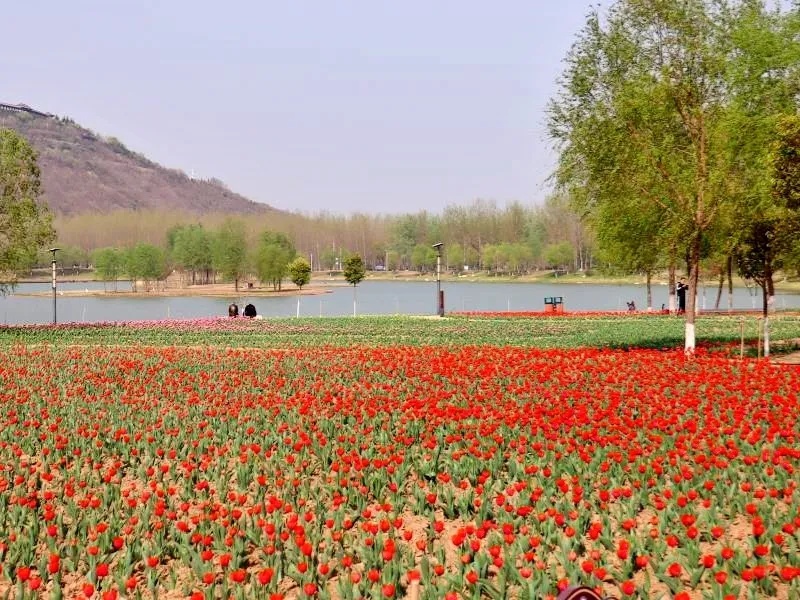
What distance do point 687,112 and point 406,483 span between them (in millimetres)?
17055

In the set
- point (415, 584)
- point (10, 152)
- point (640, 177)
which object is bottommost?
point (415, 584)

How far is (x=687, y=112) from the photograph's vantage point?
2250 centimetres

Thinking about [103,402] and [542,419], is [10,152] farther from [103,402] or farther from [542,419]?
[542,419]

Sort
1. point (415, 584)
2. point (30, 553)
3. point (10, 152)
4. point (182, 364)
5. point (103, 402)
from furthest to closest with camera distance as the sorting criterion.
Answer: point (10, 152) < point (182, 364) < point (103, 402) < point (30, 553) < point (415, 584)

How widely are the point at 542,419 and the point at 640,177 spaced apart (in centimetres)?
1287

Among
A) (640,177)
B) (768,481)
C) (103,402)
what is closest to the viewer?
(768,481)

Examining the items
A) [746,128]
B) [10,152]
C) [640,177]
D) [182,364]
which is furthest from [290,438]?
[10,152]

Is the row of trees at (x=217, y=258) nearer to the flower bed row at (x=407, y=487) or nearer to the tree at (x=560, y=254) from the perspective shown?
the tree at (x=560, y=254)

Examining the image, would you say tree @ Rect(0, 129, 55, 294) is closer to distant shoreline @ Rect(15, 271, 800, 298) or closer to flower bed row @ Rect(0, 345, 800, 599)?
flower bed row @ Rect(0, 345, 800, 599)

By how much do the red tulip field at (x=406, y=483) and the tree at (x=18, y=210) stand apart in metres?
21.1

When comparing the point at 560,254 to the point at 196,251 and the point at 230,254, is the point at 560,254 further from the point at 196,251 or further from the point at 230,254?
the point at 196,251

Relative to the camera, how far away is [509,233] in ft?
610

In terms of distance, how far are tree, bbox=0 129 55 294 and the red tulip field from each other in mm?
21100


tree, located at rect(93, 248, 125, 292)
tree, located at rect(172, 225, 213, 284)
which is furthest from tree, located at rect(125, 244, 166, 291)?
tree, located at rect(172, 225, 213, 284)
